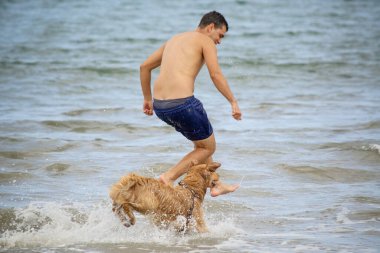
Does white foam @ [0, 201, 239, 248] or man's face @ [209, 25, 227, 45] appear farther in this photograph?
man's face @ [209, 25, 227, 45]

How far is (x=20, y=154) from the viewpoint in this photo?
9.72 m

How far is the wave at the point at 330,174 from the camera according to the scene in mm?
→ 8664

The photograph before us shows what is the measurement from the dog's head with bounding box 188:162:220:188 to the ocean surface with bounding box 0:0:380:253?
0.45 meters

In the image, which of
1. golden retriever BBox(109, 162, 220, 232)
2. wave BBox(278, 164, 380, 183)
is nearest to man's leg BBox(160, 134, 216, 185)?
golden retriever BBox(109, 162, 220, 232)

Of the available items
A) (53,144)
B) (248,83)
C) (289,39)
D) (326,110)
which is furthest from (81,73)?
(289,39)

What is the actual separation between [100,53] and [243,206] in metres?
17.2

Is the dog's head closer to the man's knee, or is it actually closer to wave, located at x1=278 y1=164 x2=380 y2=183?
the man's knee

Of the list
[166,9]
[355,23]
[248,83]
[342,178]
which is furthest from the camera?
[166,9]

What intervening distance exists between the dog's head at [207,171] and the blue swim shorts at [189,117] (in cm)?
28

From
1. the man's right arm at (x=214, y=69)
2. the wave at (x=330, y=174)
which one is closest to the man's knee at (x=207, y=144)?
the man's right arm at (x=214, y=69)

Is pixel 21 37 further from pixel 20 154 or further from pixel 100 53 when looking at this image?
pixel 20 154

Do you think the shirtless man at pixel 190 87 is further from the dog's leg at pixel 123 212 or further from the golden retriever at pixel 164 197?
the dog's leg at pixel 123 212

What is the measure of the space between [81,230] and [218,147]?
4227 millimetres

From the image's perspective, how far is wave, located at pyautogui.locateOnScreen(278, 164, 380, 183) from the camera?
8664 mm
